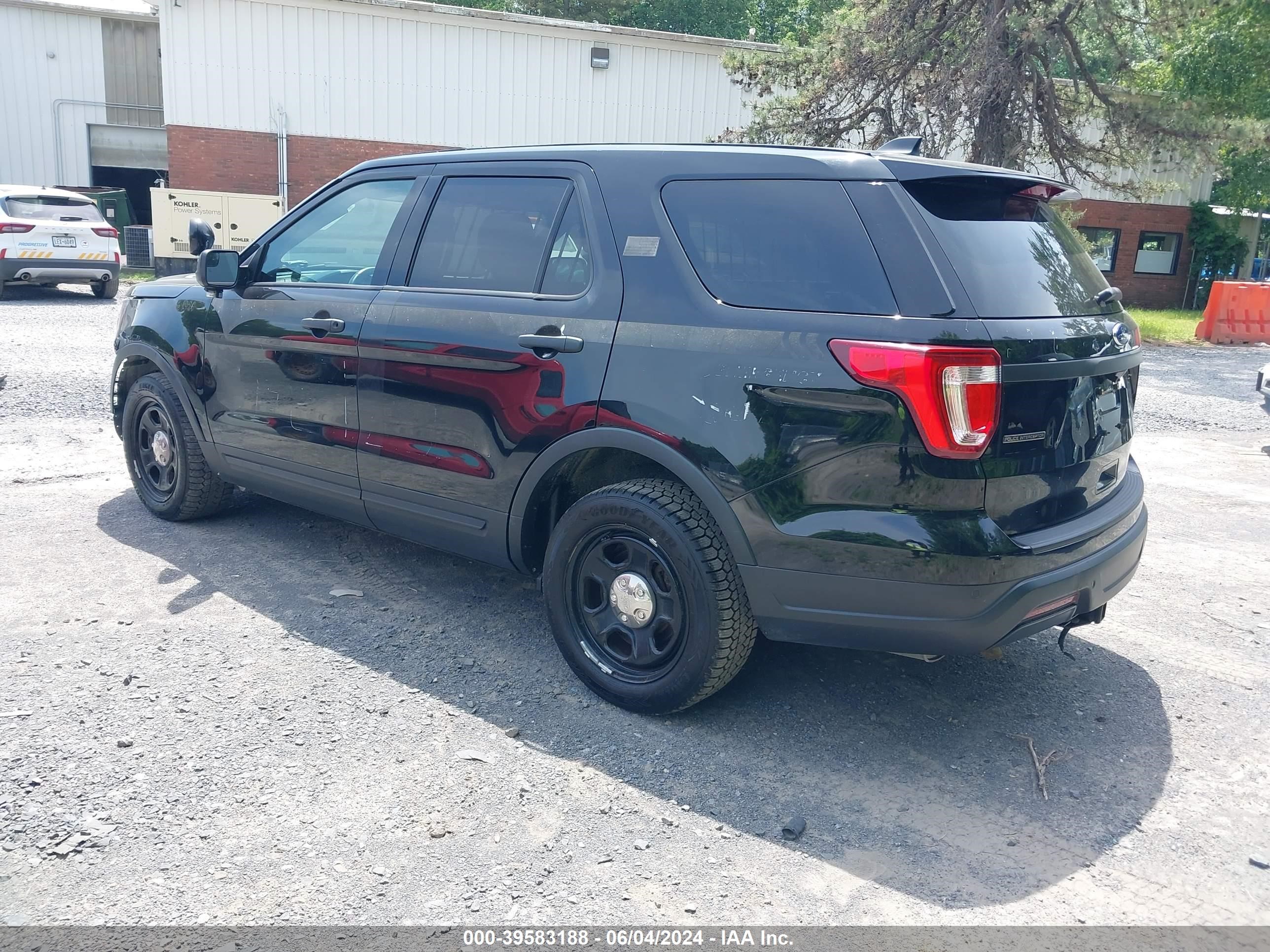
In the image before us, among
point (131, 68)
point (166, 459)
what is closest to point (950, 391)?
point (166, 459)

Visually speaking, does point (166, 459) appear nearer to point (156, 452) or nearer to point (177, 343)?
point (156, 452)

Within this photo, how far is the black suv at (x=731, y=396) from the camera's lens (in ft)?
10.0

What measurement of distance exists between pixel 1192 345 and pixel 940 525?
17.3 meters

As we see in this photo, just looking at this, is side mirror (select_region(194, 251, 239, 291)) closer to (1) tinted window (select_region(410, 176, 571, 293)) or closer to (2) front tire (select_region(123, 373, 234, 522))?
(2) front tire (select_region(123, 373, 234, 522))

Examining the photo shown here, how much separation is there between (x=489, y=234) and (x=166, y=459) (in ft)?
8.39

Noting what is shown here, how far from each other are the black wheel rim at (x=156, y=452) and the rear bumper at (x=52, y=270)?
12.1 m

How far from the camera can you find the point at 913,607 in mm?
3100

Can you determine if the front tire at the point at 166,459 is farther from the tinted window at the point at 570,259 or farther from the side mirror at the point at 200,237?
the tinted window at the point at 570,259

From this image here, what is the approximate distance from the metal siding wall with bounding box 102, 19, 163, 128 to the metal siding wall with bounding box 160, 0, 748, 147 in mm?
6999

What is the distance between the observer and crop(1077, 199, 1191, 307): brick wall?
28.1 metres

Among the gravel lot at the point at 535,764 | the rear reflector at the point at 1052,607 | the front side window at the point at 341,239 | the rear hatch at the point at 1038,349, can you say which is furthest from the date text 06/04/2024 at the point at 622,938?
the front side window at the point at 341,239

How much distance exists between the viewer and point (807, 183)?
3.36m

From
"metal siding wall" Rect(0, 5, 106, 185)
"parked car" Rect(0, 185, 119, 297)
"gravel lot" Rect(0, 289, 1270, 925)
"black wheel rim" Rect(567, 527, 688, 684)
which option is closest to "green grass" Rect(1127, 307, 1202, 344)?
"gravel lot" Rect(0, 289, 1270, 925)

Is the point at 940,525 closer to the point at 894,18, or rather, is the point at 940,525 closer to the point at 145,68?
the point at 894,18
